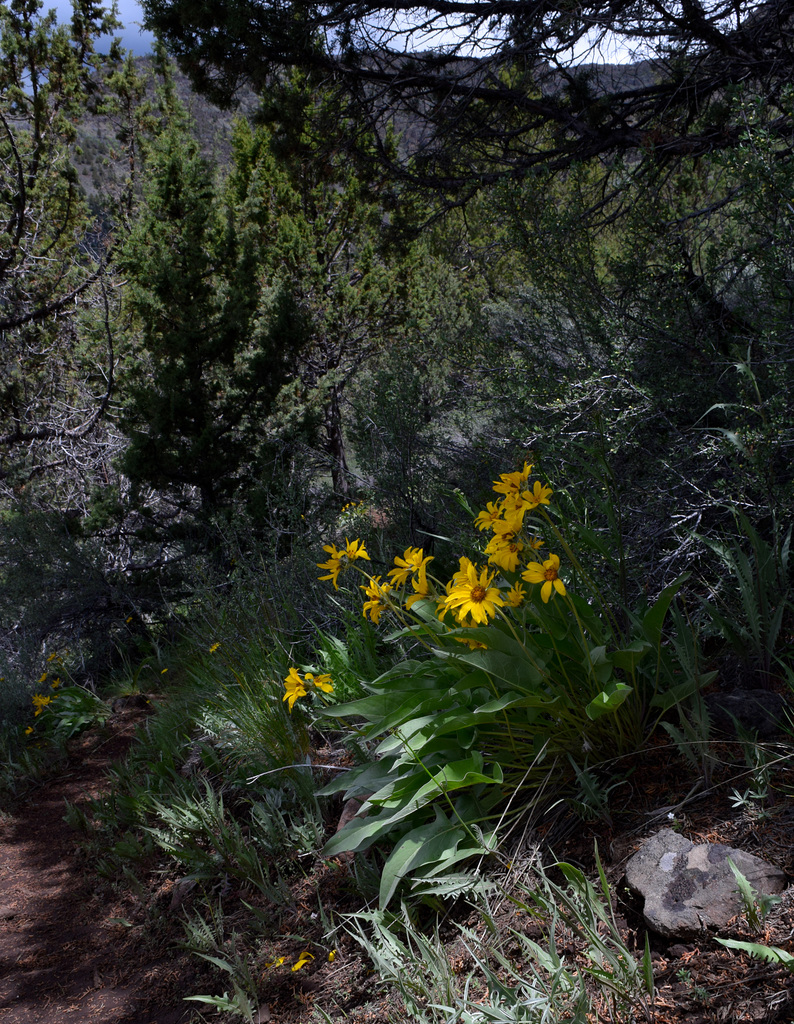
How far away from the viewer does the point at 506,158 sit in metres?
4.51

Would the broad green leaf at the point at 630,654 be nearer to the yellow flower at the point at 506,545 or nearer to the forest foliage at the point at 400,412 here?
the forest foliage at the point at 400,412

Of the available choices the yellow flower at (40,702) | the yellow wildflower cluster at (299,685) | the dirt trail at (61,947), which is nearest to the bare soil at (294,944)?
the dirt trail at (61,947)

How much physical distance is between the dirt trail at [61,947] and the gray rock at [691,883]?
1447mm

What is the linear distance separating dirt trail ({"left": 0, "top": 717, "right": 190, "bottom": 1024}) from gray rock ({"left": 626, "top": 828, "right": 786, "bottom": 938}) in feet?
4.75

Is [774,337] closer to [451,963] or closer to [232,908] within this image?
[451,963]

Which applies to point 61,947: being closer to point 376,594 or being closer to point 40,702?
point 376,594

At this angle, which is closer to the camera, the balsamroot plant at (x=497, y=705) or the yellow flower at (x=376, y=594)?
the balsamroot plant at (x=497, y=705)

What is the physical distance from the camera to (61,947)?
2.63m

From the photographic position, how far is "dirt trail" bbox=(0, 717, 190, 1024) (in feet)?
7.26

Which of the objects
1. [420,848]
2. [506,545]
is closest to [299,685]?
[420,848]

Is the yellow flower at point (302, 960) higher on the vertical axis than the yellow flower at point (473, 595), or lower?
lower

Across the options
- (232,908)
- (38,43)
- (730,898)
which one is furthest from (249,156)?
(730,898)

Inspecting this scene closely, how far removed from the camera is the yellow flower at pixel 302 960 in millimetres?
1906

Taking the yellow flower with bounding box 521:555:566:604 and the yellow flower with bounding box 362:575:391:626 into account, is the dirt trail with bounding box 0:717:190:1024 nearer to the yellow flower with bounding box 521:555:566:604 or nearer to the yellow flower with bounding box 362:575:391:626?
the yellow flower with bounding box 362:575:391:626
